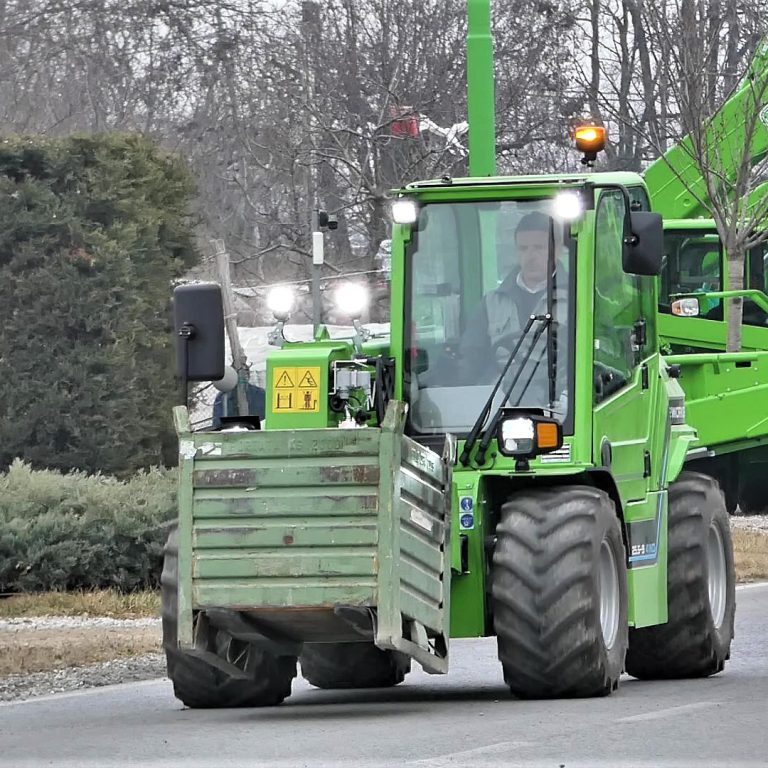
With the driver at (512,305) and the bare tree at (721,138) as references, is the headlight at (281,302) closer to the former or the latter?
the driver at (512,305)

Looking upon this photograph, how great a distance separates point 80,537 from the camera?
56.0 feet

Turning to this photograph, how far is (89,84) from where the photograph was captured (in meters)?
33.8

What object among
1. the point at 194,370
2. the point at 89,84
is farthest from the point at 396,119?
the point at 194,370

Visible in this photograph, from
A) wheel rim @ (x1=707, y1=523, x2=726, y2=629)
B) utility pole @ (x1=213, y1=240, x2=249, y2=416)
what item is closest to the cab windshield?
wheel rim @ (x1=707, y1=523, x2=726, y2=629)

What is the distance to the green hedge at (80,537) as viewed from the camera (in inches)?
663

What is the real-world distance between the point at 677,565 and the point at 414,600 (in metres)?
2.98

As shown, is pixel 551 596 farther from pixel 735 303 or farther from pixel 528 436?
pixel 735 303

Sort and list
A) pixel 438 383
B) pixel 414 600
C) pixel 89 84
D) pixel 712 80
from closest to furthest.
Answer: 1. pixel 414 600
2. pixel 438 383
3. pixel 712 80
4. pixel 89 84

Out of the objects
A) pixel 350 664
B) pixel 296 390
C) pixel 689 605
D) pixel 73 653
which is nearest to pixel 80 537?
pixel 73 653

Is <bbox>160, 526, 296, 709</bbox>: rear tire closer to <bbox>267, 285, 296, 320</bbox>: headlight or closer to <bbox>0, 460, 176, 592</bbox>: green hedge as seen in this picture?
<bbox>267, 285, 296, 320</bbox>: headlight

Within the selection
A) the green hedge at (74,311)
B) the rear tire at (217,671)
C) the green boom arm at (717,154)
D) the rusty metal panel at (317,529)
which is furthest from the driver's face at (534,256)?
the green boom arm at (717,154)

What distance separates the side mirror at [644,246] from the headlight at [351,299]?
4.51 ft

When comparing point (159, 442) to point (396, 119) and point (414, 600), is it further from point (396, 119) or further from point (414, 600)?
point (414, 600)

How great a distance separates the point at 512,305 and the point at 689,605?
234 centimetres
